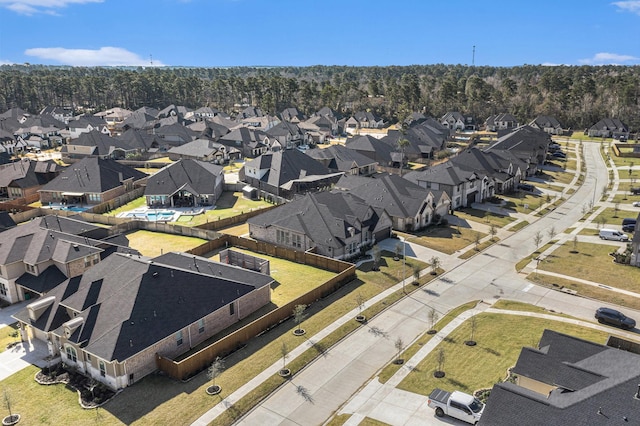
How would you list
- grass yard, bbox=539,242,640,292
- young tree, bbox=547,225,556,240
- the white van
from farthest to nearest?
1. young tree, bbox=547,225,556,240
2. the white van
3. grass yard, bbox=539,242,640,292

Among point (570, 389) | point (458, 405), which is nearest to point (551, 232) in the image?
point (570, 389)

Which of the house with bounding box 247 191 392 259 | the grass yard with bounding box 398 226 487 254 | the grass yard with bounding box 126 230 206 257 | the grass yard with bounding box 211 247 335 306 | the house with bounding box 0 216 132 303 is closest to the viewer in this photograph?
the house with bounding box 0 216 132 303

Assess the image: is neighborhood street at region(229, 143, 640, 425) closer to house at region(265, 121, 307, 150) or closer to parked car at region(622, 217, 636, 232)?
parked car at region(622, 217, 636, 232)

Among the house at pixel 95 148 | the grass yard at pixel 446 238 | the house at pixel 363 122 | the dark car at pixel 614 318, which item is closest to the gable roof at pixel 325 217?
the grass yard at pixel 446 238

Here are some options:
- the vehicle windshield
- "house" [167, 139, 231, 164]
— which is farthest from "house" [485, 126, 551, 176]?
the vehicle windshield

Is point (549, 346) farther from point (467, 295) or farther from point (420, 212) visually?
point (420, 212)

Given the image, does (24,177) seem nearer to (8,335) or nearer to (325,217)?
(8,335)
